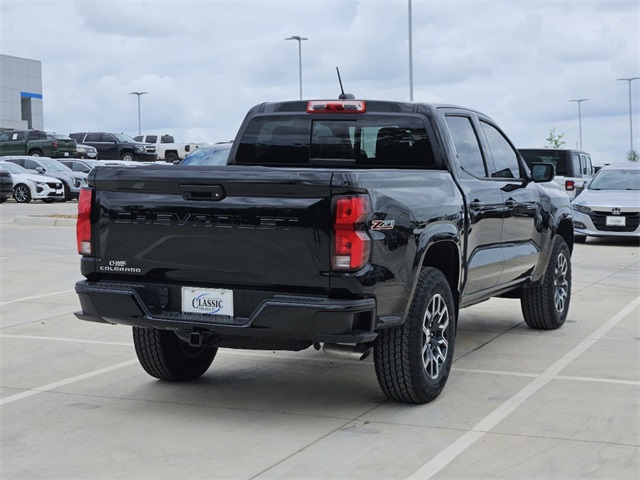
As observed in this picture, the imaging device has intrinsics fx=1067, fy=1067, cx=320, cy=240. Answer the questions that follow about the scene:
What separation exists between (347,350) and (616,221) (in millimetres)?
14422

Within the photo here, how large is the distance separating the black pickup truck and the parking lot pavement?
423 mm

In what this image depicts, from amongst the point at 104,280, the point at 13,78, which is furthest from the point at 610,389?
the point at 13,78

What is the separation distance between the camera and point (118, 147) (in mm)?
55125

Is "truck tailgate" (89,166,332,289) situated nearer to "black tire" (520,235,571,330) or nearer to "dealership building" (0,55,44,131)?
"black tire" (520,235,571,330)

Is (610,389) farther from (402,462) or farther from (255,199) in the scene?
(255,199)

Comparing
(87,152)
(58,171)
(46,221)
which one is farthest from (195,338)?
(87,152)

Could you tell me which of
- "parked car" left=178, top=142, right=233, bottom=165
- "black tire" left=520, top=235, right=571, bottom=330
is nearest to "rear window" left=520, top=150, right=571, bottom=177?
"parked car" left=178, top=142, right=233, bottom=165

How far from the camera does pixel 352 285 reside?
5934mm

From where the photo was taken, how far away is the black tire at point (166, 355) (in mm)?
7230

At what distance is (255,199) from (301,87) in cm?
5049

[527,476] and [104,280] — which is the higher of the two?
[104,280]

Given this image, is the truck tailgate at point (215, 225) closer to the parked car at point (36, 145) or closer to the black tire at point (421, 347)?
the black tire at point (421, 347)

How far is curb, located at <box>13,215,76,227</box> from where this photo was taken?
2362cm

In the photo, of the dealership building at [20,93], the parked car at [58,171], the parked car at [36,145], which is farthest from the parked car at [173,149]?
the dealership building at [20,93]
